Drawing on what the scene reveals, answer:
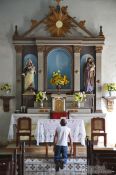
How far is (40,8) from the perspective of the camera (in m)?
16.3

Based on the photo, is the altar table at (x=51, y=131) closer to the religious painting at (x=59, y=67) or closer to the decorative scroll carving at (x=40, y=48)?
the religious painting at (x=59, y=67)

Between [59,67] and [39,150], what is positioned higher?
[59,67]

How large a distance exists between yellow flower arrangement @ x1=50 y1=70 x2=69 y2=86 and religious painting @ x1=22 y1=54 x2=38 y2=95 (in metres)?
0.71

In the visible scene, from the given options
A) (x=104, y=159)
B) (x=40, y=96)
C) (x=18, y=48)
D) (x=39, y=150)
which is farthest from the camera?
(x=18, y=48)

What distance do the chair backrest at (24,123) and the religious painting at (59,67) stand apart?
1.76m

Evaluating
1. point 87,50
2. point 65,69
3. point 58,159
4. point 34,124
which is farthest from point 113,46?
point 58,159

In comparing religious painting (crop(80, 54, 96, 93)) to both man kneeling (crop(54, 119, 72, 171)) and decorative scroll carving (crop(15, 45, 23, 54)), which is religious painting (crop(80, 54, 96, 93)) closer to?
decorative scroll carving (crop(15, 45, 23, 54))

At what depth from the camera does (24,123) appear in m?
14.9

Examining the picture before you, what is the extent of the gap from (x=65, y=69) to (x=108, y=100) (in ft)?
6.70

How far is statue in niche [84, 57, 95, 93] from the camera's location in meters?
15.9

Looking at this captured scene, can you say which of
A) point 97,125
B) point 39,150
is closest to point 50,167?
point 39,150

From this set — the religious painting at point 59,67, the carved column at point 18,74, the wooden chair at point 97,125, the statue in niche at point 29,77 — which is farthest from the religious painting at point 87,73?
the carved column at point 18,74

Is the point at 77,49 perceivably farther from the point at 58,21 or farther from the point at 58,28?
the point at 58,21

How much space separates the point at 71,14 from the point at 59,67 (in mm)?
2126
